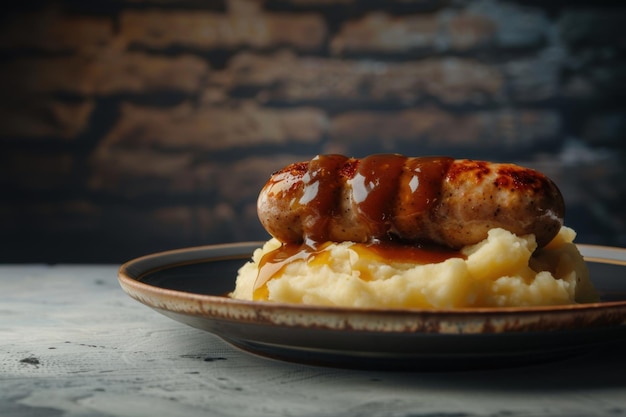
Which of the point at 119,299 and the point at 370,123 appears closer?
the point at 119,299

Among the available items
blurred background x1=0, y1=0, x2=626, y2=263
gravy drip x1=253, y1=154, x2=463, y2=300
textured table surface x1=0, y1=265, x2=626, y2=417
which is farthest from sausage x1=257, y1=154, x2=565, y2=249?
blurred background x1=0, y1=0, x2=626, y2=263

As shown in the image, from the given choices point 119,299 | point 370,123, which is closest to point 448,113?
point 370,123

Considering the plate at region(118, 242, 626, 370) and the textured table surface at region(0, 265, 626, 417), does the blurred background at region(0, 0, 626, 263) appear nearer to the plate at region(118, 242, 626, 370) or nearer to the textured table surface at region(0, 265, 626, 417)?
the textured table surface at region(0, 265, 626, 417)

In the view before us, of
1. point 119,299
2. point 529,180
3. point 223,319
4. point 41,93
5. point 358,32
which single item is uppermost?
point 358,32

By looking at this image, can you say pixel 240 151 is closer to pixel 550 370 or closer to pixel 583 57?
pixel 583 57

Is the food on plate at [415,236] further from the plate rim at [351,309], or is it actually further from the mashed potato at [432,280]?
the plate rim at [351,309]

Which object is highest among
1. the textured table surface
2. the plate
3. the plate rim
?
the plate rim

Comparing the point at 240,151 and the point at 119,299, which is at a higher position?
the point at 240,151

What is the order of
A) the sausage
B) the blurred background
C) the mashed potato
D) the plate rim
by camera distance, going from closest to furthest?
the plate rim, the mashed potato, the sausage, the blurred background
